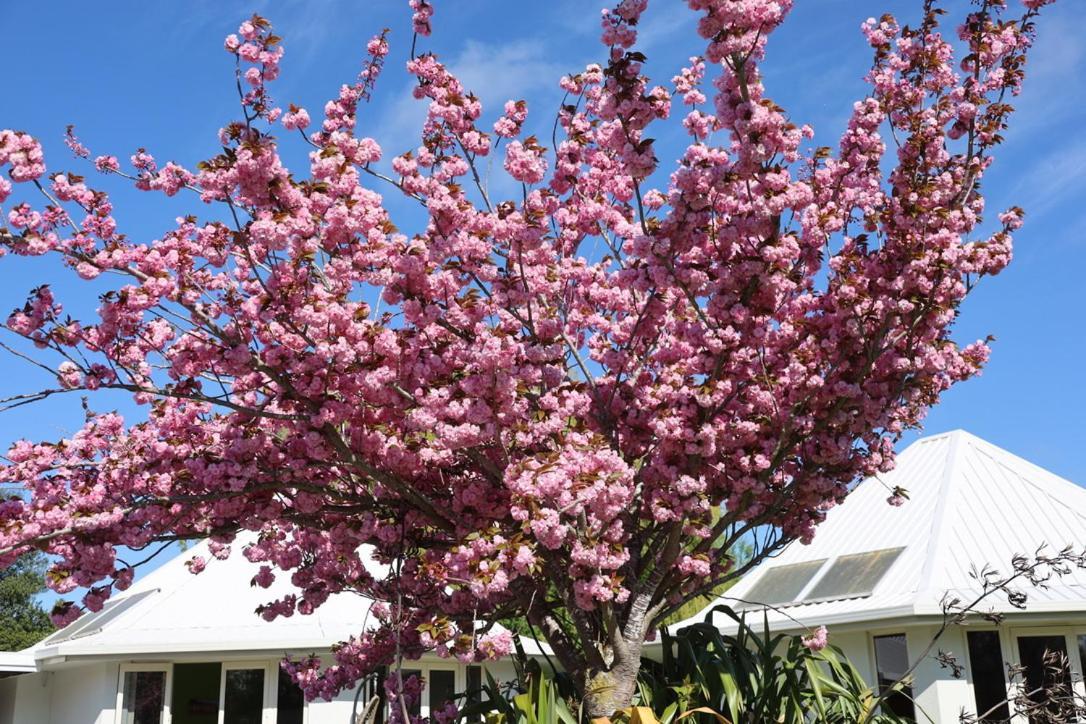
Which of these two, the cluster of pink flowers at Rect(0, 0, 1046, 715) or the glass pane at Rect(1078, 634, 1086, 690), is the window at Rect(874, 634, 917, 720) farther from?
the cluster of pink flowers at Rect(0, 0, 1046, 715)

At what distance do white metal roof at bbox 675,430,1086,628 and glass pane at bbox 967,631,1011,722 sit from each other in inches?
31.0

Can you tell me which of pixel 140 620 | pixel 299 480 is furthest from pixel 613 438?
pixel 140 620

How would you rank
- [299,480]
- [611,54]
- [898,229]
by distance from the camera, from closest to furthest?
[611,54]
[898,229]
[299,480]

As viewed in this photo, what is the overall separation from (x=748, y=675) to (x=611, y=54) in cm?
407

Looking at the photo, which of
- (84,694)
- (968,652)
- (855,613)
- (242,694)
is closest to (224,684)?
(242,694)

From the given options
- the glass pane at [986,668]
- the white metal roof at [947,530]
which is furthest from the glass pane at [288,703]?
the glass pane at [986,668]

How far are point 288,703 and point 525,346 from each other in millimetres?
10821

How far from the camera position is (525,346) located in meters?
5.81

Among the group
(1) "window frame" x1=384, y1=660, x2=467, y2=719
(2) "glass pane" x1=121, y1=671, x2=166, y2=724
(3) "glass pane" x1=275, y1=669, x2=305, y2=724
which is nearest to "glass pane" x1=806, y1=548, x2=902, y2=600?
(1) "window frame" x1=384, y1=660, x2=467, y2=719

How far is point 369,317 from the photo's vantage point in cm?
610

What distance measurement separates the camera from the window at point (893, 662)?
39.9 feet

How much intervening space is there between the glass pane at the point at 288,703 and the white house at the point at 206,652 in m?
0.01

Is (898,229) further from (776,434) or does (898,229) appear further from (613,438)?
(613,438)

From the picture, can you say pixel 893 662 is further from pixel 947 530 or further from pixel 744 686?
pixel 744 686
